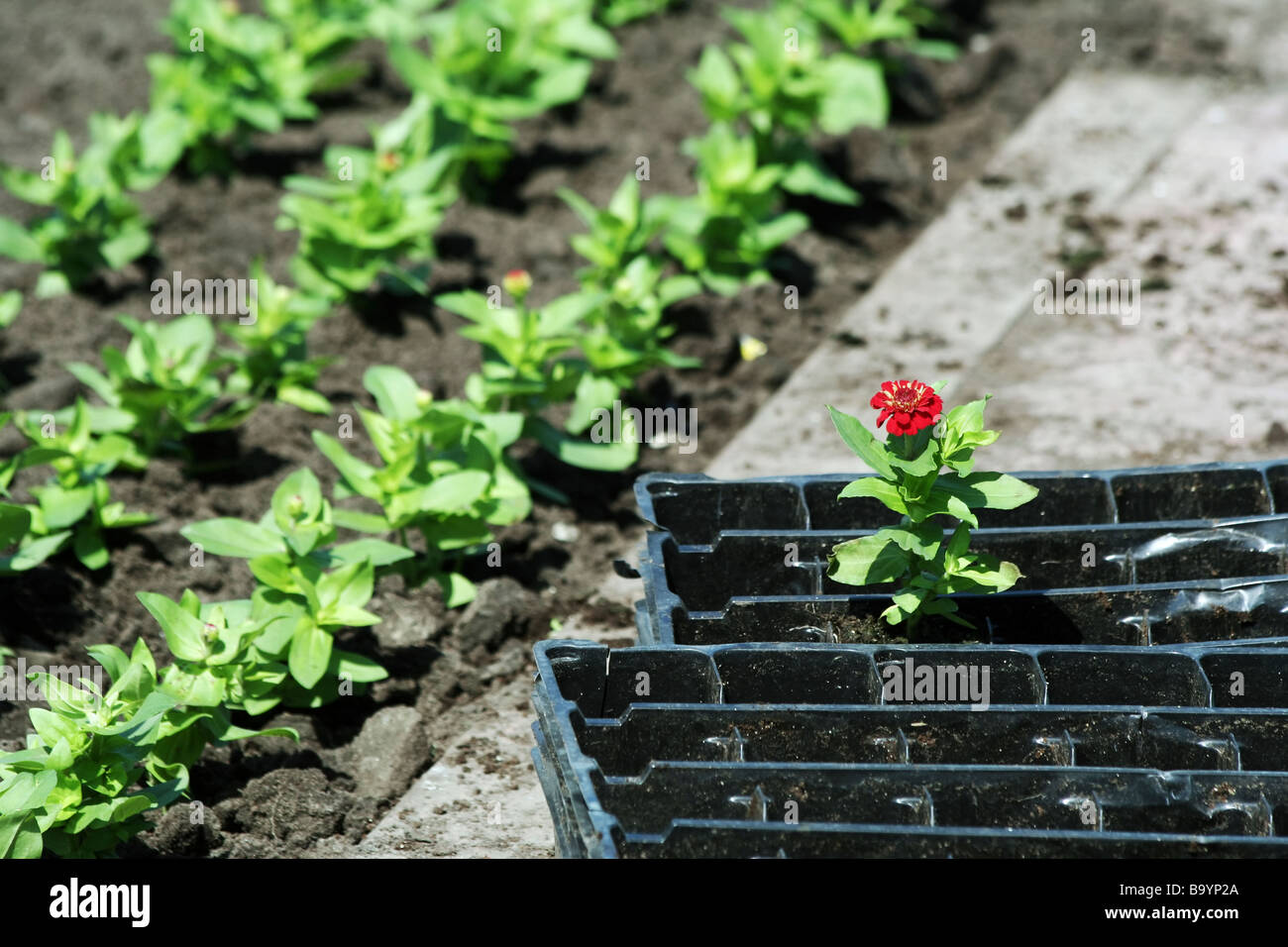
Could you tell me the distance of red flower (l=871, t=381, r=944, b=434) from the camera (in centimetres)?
284

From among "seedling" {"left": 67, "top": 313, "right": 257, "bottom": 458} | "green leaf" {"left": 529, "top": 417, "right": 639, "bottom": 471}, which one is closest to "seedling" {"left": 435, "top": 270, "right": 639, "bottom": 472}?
"green leaf" {"left": 529, "top": 417, "right": 639, "bottom": 471}

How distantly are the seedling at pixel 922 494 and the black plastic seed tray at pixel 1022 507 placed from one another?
0.47m

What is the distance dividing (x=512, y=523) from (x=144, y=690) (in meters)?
1.39

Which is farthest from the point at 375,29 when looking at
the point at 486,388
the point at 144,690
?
the point at 144,690

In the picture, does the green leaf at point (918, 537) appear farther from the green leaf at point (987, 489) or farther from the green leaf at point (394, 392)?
the green leaf at point (394, 392)

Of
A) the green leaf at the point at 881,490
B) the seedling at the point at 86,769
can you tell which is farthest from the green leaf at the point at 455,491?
the green leaf at the point at 881,490

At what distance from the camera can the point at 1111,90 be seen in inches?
245

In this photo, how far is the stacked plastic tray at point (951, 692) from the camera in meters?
2.74

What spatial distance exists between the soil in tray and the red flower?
1.28 metres

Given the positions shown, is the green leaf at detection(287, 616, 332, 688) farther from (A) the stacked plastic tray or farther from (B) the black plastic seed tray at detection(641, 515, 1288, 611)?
(B) the black plastic seed tray at detection(641, 515, 1288, 611)

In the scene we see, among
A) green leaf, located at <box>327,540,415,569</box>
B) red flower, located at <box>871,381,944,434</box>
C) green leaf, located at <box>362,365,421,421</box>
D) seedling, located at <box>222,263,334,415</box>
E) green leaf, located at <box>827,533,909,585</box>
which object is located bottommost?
green leaf, located at <box>827,533,909,585</box>
